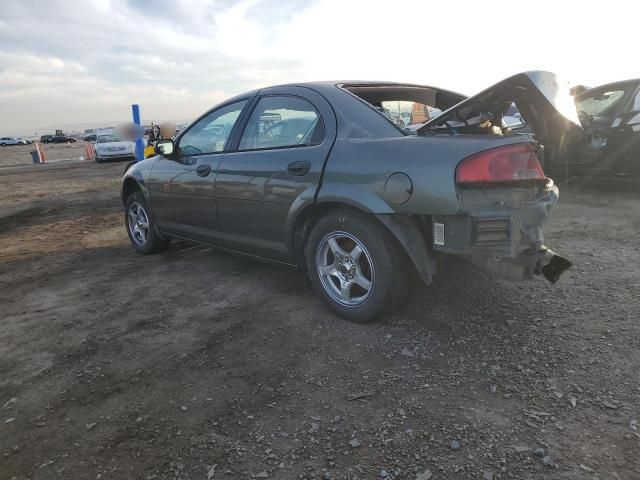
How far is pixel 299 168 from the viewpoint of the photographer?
323 cm

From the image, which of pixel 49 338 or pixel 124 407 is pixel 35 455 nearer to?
pixel 124 407

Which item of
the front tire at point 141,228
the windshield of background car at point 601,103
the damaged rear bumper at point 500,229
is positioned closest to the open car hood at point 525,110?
the damaged rear bumper at point 500,229

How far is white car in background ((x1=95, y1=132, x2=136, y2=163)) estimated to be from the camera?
2069 centimetres

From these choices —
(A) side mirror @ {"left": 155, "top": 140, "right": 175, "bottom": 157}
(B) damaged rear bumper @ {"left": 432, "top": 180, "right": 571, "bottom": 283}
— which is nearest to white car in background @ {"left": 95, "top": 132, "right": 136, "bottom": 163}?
(A) side mirror @ {"left": 155, "top": 140, "right": 175, "bottom": 157}

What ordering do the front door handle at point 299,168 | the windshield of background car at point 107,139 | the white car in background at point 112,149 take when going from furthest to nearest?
the windshield of background car at point 107,139, the white car in background at point 112,149, the front door handle at point 299,168

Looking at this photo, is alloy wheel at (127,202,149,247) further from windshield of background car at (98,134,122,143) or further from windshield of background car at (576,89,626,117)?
windshield of background car at (98,134,122,143)

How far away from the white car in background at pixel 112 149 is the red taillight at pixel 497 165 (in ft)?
68.8

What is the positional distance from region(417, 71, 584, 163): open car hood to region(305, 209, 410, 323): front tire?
72 cm

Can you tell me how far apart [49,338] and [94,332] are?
293mm

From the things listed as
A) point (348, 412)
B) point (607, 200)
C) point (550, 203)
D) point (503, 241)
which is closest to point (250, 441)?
point (348, 412)

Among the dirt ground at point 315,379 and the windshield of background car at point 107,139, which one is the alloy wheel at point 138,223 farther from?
the windshield of background car at point 107,139

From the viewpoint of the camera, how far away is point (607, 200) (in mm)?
6527

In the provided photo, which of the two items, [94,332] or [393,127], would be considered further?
[94,332]

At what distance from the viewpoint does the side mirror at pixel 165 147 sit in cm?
440
